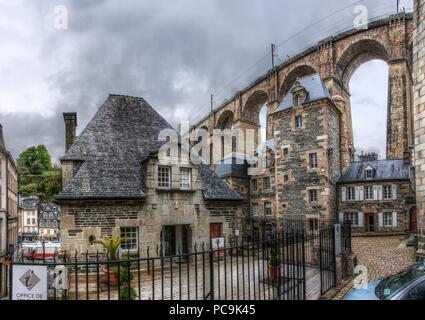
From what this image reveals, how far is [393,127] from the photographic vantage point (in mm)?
28250

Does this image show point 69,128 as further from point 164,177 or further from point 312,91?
point 312,91

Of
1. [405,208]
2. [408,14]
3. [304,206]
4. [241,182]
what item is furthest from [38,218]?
[408,14]

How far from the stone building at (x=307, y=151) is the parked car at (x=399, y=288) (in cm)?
1867

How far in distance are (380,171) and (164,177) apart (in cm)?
1992

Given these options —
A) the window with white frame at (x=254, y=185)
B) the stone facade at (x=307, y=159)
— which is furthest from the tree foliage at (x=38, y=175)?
the stone facade at (x=307, y=159)

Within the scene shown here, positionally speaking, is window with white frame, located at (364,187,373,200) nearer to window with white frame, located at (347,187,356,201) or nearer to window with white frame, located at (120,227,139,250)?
window with white frame, located at (347,187,356,201)

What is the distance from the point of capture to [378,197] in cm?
2530

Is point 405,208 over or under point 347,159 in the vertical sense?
under

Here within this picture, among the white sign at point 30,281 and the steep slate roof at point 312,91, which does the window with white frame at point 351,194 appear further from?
the white sign at point 30,281

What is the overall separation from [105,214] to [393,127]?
25.9 metres

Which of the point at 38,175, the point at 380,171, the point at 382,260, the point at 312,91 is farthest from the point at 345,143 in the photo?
the point at 38,175

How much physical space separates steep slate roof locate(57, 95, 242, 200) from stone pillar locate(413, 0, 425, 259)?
830 cm

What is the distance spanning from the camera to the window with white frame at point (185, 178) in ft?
45.3
